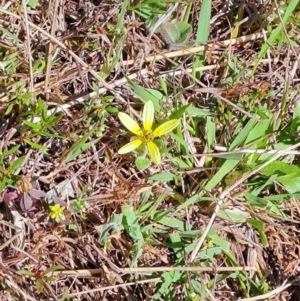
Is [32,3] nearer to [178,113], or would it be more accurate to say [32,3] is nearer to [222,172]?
[178,113]

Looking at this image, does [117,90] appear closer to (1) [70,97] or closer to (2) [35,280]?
(1) [70,97]

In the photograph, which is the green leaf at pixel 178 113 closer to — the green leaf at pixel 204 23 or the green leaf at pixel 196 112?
the green leaf at pixel 196 112

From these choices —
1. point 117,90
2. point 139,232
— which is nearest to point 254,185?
point 139,232

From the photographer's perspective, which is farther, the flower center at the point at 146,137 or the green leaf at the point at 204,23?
the green leaf at the point at 204,23

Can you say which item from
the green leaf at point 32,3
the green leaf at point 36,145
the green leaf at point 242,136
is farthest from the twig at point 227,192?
the green leaf at point 32,3

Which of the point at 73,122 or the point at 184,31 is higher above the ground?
the point at 184,31

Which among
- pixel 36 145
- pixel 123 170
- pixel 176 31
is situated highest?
pixel 176 31

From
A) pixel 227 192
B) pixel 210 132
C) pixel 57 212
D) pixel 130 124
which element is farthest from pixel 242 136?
pixel 57 212
